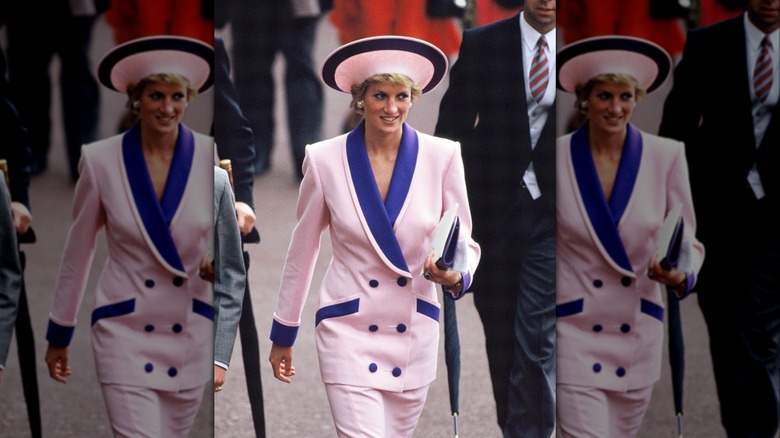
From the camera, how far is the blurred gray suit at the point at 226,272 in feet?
16.5

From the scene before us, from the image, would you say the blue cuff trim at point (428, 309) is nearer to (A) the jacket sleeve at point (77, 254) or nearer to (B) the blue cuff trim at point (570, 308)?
(B) the blue cuff trim at point (570, 308)

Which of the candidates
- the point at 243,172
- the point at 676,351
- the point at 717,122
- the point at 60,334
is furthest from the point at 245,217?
the point at 717,122

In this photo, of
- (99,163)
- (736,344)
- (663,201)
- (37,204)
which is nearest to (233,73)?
(99,163)

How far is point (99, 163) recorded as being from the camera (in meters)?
5.10

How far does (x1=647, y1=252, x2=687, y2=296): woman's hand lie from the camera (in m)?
5.15

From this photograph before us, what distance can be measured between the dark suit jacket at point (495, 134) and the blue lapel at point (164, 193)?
1.17m

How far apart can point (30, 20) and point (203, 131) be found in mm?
960

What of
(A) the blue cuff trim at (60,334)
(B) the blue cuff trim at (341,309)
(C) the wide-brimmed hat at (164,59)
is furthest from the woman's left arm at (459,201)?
(A) the blue cuff trim at (60,334)

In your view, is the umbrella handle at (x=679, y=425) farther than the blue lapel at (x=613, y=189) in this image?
Yes

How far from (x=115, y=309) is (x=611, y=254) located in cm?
232

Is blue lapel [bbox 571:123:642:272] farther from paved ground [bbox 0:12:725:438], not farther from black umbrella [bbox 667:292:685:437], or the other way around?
black umbrella [bbox 667:292:685:437]

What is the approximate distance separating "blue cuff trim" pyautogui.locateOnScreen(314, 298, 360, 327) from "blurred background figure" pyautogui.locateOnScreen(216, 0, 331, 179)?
620mm

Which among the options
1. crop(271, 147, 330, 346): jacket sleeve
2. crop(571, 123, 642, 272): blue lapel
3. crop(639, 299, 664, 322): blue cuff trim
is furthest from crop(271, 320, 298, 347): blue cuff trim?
crop(639, 299, 664, 322): blue cuff trim

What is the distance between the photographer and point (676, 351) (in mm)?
5230
